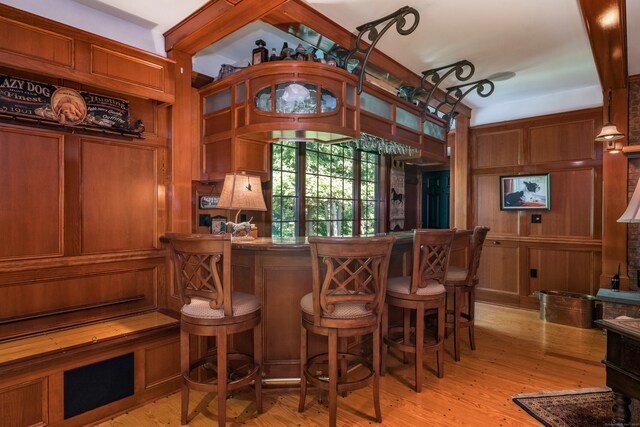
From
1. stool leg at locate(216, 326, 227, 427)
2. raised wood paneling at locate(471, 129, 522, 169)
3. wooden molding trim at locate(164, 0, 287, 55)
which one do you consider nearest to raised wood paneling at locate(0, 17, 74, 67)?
wooden molding trim at locate(164, 0, 287, 55)

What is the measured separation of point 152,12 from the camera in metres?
2.68

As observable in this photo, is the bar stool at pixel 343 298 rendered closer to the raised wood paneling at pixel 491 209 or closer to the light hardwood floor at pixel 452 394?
the light hardwood floor at pixel 452 394

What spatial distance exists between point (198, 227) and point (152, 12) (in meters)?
1.75

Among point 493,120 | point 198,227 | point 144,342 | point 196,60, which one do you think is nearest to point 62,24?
point 196,60

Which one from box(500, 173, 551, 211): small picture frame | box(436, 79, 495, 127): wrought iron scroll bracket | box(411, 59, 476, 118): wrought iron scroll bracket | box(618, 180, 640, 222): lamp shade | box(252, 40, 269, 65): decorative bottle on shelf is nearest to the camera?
box(618, 180, 640, 222): lamp shade

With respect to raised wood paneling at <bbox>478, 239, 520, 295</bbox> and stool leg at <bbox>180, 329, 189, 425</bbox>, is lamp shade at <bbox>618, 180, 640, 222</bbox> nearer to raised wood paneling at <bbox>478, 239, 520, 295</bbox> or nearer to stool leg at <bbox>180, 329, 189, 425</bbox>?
stool leg at <bbox>180, 329, 189, 425</bbox>

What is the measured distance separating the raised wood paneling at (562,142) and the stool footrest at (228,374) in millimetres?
4466

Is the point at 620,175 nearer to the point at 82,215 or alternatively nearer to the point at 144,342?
the point at 144,342

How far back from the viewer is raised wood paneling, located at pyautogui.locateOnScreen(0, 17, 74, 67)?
224 cm

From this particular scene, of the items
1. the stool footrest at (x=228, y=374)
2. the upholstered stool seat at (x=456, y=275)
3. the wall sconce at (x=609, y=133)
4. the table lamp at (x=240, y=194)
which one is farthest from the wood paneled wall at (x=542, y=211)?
the stool footrest at (x=228, y=374)

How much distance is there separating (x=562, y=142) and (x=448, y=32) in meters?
2.63

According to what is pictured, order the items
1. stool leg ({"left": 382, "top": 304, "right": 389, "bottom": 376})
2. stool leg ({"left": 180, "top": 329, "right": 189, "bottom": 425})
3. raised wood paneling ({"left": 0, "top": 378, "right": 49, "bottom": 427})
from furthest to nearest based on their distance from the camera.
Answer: stool leg ({"left": 382, "top": 304, "right": 389, "bottom": 376}), stool leg ({"left": 180, "top": 329, "right": 189, "bottom": 425}), raised wood paneling ({"left": 0, "top": 378, "right": 49, "bottom": 427})

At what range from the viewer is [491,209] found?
5223 mm

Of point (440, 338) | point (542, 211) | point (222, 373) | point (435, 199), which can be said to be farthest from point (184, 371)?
point (435, 199)
